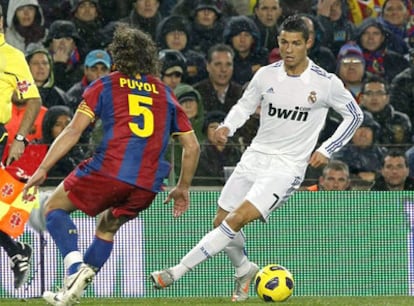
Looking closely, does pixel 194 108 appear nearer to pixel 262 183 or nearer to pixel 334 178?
pixel 334 178

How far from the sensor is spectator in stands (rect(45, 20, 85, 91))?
53.4ft

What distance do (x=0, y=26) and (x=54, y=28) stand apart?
4528mm

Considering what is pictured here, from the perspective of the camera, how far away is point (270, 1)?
16906 mm

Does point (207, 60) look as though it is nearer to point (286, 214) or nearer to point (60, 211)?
point (286, 214)

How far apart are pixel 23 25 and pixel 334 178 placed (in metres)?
4.85

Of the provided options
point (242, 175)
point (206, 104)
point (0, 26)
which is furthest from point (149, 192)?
point (206, 104)

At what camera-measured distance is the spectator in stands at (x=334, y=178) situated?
14.3 m

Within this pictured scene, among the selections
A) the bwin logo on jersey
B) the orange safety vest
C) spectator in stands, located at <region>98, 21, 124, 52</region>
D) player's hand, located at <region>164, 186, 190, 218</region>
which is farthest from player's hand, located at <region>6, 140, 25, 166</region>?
spectator in stands, located at <region>98, 21, 124, 52</region>

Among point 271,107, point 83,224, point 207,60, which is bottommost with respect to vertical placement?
point 83,224

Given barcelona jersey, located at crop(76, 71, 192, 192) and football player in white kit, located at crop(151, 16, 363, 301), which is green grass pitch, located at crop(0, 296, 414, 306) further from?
barcelona jersey, located at crop(76, 71, 192, 192)

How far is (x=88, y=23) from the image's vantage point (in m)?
16.6

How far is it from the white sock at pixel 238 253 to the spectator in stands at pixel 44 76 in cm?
442

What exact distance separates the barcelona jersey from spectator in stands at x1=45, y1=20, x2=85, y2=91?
6317mm

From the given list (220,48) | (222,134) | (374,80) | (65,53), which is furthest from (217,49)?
(222,134)
